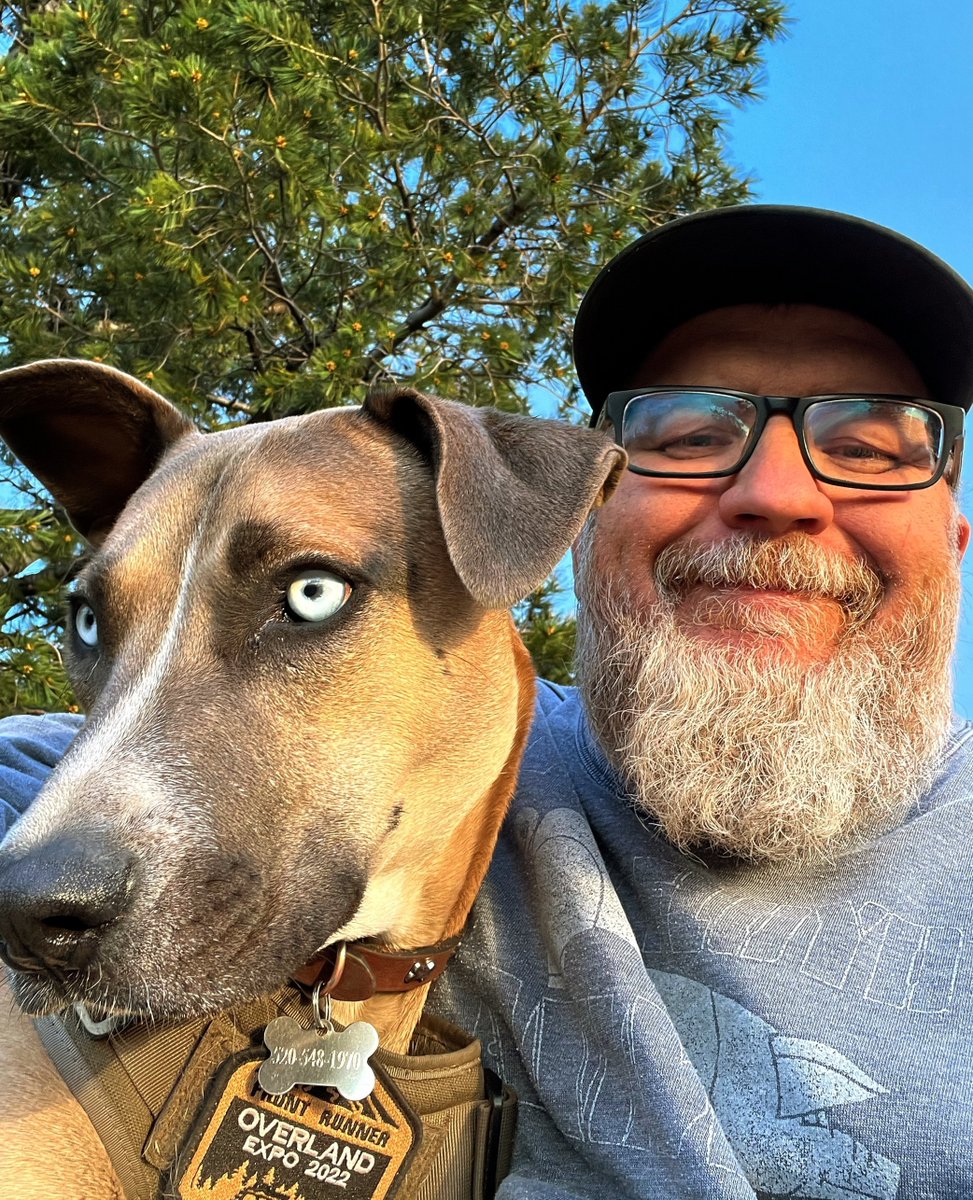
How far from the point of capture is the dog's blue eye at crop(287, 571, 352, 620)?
86.7 inches

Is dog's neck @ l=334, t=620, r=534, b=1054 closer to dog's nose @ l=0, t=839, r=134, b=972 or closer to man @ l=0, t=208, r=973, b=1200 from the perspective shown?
man @ l=0, t=208, r=973, b=1200

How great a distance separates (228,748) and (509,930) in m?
1.03

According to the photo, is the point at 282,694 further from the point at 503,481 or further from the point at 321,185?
the point at 321,185

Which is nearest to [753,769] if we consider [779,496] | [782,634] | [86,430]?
[782,634]

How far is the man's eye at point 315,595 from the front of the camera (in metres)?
2.20

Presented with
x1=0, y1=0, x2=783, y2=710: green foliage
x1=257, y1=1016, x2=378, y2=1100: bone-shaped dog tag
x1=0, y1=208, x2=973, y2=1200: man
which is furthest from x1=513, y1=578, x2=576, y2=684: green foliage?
x1=257, y1=1016, x2=378, y2=1100: bone-shaped dog tag

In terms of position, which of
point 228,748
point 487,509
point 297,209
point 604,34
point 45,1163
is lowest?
point 45,1163

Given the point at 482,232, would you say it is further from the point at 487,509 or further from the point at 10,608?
the point at 487,509

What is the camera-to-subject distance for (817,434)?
3016mm

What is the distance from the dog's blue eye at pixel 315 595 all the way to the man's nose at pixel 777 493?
1.31m

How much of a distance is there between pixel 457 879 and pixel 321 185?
6021mm

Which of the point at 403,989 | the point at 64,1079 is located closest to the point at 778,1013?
the point at 403,989

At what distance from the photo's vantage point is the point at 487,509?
7.64 ft

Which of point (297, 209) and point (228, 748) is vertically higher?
point (297, 209)
